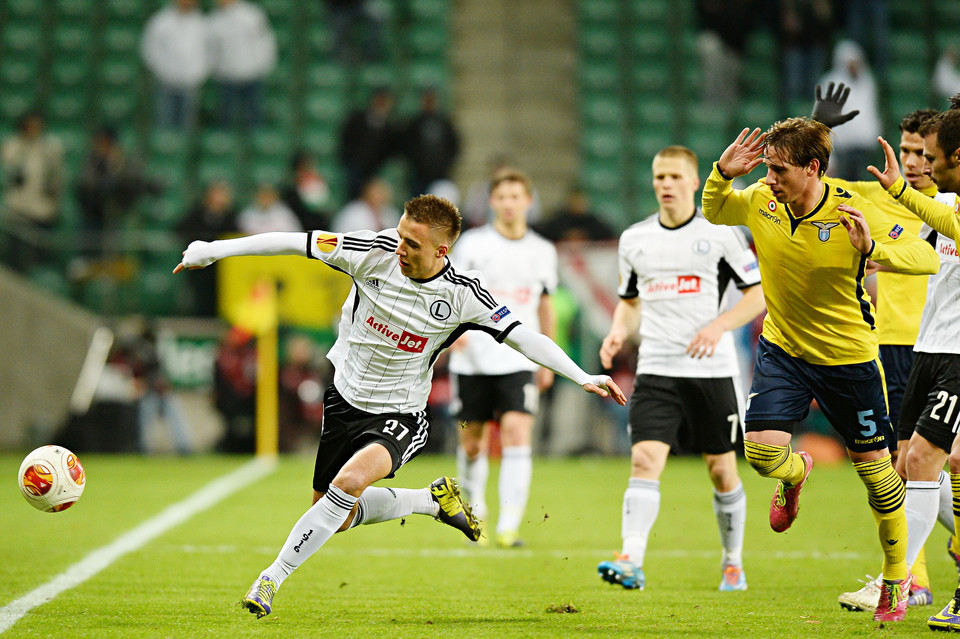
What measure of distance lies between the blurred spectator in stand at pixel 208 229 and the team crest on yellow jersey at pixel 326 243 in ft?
30.1

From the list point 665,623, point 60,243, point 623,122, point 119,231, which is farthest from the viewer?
point 623,122

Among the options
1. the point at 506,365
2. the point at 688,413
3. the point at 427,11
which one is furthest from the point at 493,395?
→ the point at 427,11

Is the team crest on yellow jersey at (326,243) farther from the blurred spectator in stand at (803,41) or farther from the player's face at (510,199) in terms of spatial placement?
the blurred spectator in stand at (803,41)

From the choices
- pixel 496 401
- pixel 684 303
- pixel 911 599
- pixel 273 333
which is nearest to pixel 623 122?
pixel 273 333

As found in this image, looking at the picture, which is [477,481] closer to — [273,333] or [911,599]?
[911,599]

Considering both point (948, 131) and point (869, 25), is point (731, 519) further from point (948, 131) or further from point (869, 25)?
point (869, 25)

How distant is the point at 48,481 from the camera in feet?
19.3

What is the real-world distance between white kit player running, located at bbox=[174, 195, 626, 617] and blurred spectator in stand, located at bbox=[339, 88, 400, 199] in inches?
427

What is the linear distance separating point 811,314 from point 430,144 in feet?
36.7

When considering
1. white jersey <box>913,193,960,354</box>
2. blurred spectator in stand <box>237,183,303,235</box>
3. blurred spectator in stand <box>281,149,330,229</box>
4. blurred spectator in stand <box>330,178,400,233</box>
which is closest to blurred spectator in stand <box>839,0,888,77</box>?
blurred spectator in stand <box>330,178,400,233</box>

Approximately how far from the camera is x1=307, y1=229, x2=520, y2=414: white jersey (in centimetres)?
571

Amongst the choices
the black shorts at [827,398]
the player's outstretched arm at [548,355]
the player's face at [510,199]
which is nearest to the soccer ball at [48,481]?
the player's outstretched arm at [548,355]

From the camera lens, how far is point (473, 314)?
18.7ft

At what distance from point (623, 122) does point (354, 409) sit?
14.0 metres
